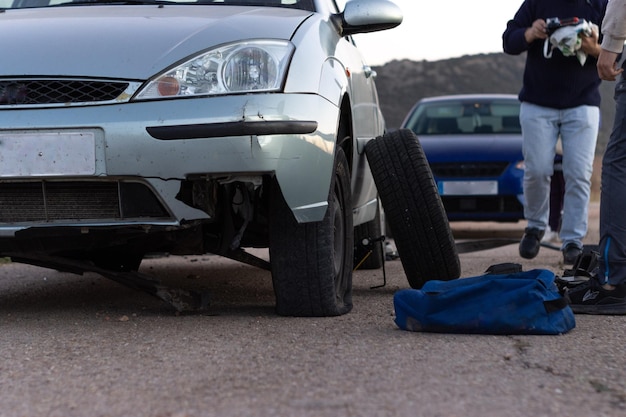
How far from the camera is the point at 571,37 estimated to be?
600cm

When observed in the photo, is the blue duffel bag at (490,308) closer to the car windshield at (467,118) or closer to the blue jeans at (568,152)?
the blue jeans at (568,152)

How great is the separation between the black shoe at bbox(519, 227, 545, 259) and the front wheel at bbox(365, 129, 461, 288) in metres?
1.89

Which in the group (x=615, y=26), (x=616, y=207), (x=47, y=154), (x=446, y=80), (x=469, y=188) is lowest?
(x=446, y=80)

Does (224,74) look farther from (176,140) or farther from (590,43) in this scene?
(590,43)

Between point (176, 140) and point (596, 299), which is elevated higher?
point (176, 140)

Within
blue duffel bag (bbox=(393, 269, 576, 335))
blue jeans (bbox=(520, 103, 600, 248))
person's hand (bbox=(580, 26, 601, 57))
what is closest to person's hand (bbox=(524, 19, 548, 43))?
person's hand (bbox=(580, 26, 601, 57))

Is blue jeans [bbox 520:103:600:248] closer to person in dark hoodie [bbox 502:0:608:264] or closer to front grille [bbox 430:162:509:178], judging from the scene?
person in dark hoodie [bbox 502:0:608:264]

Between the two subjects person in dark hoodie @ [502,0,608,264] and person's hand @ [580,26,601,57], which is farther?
person in dark hoodie @ [502,0,608,264]

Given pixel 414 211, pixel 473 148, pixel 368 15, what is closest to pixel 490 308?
pixel 414 211

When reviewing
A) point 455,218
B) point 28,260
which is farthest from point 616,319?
point 455,218

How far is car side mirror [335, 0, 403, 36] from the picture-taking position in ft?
15.2

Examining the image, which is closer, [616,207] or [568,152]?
[616,207]

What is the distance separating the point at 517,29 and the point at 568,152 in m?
0.82

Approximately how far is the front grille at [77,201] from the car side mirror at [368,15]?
141cm
